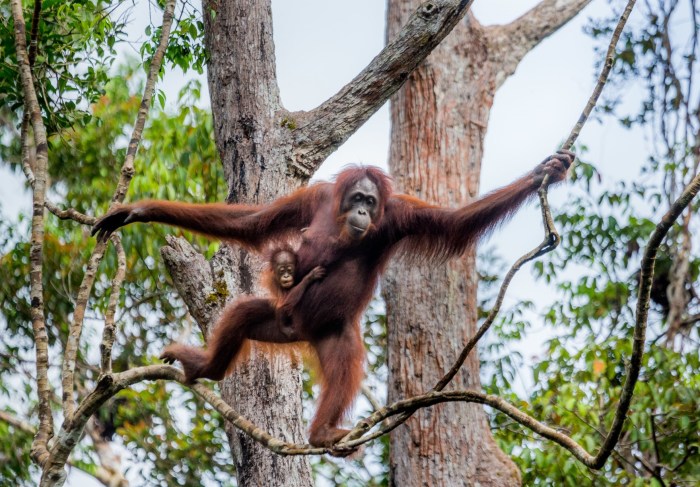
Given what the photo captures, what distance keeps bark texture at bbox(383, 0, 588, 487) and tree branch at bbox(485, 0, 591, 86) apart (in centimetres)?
1

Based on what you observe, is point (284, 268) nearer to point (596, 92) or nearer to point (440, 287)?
point (596, 92)

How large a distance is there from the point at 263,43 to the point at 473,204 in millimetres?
1824

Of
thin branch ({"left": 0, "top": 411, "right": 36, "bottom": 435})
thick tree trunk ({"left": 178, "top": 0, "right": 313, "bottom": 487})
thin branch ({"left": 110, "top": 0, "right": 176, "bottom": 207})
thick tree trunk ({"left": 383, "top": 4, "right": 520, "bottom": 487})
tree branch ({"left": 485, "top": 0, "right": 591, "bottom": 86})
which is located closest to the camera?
thin branch ({"left": 110, "top": 0, "right": 176, "bottom": 207})

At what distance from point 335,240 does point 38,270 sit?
1599mm

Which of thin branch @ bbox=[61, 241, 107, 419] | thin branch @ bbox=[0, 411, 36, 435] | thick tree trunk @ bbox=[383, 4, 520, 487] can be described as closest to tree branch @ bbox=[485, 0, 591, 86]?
thick tree trunk @ bbox=[383, 4, 520, 487]

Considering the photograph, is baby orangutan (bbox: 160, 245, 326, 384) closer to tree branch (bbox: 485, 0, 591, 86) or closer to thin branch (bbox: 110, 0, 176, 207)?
thin branch (bbox: 110, 0, 176, 207)

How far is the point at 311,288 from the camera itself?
194 inches

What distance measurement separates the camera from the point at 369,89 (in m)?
5.64

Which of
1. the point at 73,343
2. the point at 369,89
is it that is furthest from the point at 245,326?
the point at 369,89

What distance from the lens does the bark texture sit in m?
7.48

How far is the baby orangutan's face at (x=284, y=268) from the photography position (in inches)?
196

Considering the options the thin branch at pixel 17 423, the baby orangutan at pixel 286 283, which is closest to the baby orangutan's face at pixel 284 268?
the baby orangutan at pixel 286 283

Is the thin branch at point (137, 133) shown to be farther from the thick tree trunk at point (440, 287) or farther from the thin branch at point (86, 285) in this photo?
the thick tree trunk at point (440, 287)

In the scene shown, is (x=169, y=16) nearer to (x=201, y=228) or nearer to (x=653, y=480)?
(x=201, y=228)
